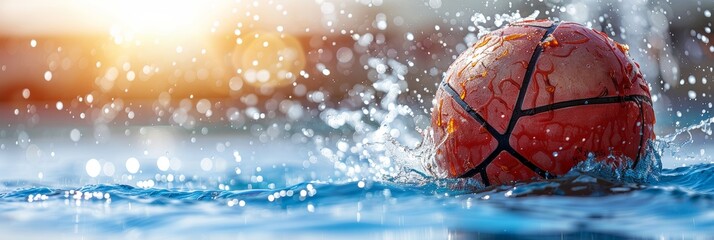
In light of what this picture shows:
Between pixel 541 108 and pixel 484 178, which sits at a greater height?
pixel 541 108

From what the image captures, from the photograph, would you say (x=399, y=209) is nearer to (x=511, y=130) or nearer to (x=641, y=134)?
(x=511, y=130)

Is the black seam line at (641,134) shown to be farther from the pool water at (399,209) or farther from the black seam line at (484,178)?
the black seam line at (484,178)

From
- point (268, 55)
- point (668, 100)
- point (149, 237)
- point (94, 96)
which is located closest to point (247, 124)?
point (268, 55)

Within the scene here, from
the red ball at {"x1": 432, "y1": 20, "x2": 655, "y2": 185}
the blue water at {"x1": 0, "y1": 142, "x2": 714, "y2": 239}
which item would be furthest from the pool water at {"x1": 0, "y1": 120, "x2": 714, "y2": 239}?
the red ball at {"x1": 432, "y1": 20, "x2": 655, "y2": 185}

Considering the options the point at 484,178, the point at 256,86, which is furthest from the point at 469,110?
the point at 256,86

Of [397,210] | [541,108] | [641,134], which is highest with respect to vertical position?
[541,108]

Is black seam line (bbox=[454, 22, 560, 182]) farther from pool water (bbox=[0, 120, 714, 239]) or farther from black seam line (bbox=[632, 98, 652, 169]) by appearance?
black seam line (bbox=[632, 98, 652, 169])
